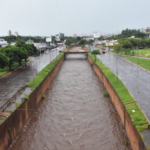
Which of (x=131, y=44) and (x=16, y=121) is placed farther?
(x=131, y=44)

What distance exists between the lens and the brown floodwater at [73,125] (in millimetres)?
12961

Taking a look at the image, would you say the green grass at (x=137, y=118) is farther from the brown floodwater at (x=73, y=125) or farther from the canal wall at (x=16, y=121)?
the canal wall at (x=16, y=121)

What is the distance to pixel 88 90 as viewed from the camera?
2431cm

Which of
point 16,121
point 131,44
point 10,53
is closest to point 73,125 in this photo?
point 16,121

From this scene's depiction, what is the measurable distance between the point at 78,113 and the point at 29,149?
19.0 ft

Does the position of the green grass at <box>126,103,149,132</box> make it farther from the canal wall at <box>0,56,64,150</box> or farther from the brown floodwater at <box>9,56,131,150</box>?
the canal wall at <box>0,56,64,150</box>

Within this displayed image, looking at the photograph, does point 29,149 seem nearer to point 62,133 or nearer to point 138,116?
point 62,133

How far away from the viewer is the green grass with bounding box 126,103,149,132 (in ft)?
35.6

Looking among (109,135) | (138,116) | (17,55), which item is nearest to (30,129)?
(109,135)

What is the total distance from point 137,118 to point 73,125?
203 inches

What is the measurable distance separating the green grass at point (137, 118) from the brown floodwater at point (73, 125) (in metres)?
1.59

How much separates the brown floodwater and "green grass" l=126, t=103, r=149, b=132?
1.59 m

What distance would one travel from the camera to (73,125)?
15438 mm

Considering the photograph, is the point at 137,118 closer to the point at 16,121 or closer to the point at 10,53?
the point at 16,121
